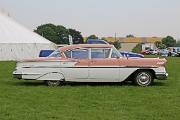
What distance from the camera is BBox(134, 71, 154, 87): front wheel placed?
14367 mm

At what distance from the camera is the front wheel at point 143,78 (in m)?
14.4

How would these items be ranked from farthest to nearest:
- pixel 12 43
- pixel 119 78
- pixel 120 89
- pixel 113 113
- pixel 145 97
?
pixel 12 43, pixel 119 78, pixel 120 89, pixel 145 97, pixel 113 113

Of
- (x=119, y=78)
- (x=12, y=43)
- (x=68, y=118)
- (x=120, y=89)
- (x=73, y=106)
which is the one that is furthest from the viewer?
(x=12, y=43)

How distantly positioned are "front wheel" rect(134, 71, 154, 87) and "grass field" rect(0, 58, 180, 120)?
1.16 feet

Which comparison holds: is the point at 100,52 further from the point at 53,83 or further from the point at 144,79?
the point at 53,83

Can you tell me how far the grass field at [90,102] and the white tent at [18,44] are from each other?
28.9 metres

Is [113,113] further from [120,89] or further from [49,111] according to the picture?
[120,89]

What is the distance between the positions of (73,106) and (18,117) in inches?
70.4

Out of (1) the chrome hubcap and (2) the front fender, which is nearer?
(2) the front fender

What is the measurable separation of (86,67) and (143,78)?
6.43ft

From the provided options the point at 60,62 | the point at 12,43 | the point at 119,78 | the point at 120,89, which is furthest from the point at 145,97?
the point at 12,43

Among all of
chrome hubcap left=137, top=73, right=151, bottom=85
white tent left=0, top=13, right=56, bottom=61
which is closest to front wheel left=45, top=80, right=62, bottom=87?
chrome hubcap left=137, top=73, right=151, bottom=85

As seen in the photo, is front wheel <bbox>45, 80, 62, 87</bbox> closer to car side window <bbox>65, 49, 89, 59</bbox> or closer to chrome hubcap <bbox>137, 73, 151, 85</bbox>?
car side window <bbox>65, 49, 89, 59</bbox>

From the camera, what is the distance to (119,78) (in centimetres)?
1409
